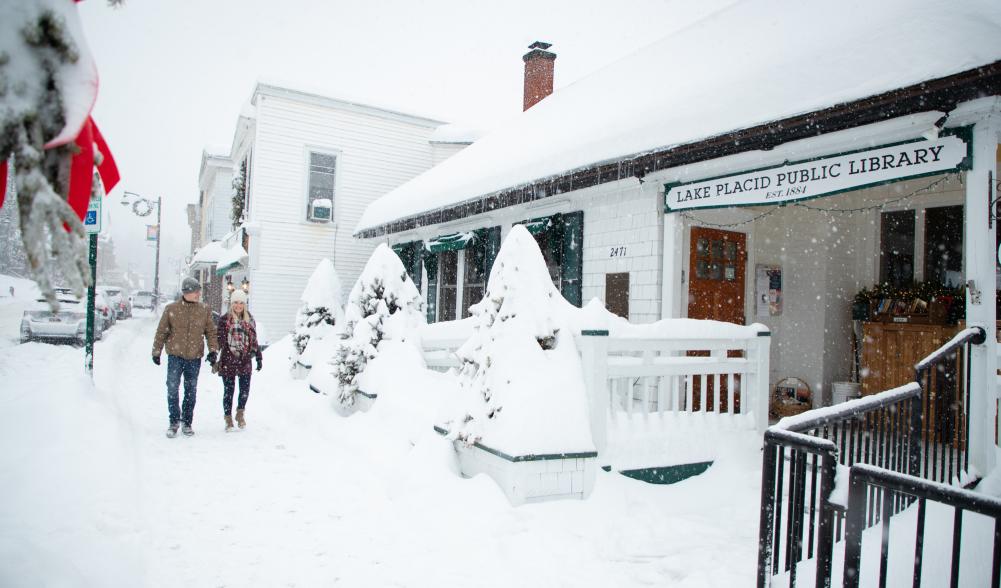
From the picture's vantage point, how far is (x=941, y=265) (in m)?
7.96

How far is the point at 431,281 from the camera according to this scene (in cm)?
1422

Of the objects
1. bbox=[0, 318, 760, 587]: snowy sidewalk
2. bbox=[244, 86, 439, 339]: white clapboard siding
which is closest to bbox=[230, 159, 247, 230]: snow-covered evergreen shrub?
bbox=[244, 86, 439, 339]: white clapboard siding

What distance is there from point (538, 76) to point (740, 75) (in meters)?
9.44

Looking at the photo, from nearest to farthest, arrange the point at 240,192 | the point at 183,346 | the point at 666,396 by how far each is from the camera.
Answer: the point at 666,396 < the point at 183,346 < the point at 240,192

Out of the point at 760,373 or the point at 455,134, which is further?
the point at 455,134

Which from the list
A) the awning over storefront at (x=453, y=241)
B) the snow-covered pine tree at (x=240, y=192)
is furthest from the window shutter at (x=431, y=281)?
the snow-covered pine tree at (x=240, y=192)

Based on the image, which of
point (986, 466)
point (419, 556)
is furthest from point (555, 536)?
point (986, 466)

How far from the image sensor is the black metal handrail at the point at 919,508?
1902 millimetres

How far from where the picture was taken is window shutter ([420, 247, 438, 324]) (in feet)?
45.7

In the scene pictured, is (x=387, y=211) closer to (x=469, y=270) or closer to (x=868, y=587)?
(x=469, y=270)

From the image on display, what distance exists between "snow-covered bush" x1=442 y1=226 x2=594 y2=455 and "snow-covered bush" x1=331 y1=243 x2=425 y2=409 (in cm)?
291

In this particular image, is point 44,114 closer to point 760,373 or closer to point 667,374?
point 667,374

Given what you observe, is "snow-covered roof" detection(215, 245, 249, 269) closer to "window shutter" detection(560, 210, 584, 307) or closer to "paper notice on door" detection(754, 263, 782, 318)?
"window shutter" detection(560, 210, 584, 307)

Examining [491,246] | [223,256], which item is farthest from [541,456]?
[223,256]
